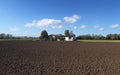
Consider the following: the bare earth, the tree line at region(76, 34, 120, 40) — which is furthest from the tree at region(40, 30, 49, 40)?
the bare earth

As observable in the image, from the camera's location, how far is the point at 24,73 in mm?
8422

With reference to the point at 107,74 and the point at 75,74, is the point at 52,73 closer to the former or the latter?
the point at 75,74

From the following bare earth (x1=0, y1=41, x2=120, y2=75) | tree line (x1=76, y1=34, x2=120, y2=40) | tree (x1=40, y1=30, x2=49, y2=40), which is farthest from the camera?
tree (x1=40, y1=30, x2=49, y2=40)

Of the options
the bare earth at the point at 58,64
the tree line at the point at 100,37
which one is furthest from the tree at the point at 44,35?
the bare earth at the point at 58,64

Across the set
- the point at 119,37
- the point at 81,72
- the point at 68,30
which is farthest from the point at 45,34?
the point at 81,72

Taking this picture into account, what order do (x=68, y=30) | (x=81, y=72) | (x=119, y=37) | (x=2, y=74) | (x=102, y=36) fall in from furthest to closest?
(x=68, y=30)
(x=102, y=36)
(x=119, y=37)
(x=81, y=72)
(x=2, y=74)

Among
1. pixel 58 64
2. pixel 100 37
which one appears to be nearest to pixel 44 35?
pixel 100 37

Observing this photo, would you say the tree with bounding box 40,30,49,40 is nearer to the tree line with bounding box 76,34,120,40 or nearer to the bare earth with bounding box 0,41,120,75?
the tree line with bounding box 76,34,120,40

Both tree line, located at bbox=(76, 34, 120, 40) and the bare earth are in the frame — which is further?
tree line, located at bbox=(76, 34, 120, 40)

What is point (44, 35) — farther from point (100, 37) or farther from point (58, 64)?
point (58, 64)

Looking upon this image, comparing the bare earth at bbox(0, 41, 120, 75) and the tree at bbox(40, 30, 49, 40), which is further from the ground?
the tree at bbox(40, 30, 49, 40)

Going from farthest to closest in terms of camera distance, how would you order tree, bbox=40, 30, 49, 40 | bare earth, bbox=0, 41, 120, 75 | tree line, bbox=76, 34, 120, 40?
tree, bbox=40, 30, 49, 40 → tree line, bbox=76, 34, 120, 40 → bare earth, bbox=0, 41, 120, 75

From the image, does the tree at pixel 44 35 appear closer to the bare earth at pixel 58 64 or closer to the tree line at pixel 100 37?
the tree line at pixel 100 37

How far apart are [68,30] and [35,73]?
123750 millimetres
